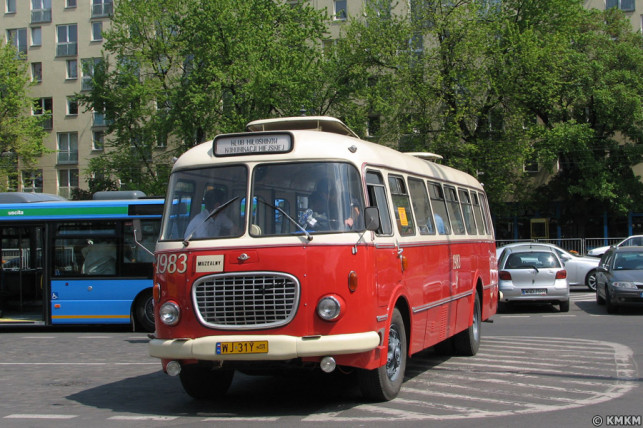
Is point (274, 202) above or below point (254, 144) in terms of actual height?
below

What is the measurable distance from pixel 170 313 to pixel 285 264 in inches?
51.2

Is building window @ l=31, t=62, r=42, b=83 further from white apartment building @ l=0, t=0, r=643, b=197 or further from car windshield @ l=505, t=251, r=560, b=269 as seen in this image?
car windshield @ l=505, t=251, r=560, b=269

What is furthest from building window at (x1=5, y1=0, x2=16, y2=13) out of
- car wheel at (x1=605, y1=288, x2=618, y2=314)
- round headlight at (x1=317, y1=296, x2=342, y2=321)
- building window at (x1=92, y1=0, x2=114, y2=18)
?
round headlight at (x1=317, y1=296, x2=342, y2=321)

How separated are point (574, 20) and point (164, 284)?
124ft

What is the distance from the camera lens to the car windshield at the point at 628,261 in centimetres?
1925

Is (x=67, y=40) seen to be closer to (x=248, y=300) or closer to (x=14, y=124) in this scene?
(x=14, y=124)

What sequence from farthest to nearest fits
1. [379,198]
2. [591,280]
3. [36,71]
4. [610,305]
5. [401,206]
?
[36,71]
[591,280]
[610,305]
[401,206]
[379,198]

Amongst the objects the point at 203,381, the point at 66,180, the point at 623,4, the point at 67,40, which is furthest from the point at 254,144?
the point at 67,40

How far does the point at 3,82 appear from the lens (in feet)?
176

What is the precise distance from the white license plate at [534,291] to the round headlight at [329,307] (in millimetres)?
12870

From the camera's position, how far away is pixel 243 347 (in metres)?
7.40

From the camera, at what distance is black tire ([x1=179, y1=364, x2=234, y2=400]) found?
28.1 ft

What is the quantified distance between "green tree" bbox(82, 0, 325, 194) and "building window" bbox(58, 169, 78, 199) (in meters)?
19.4

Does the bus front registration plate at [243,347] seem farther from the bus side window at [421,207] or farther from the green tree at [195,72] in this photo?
the green tree at [195,72]
